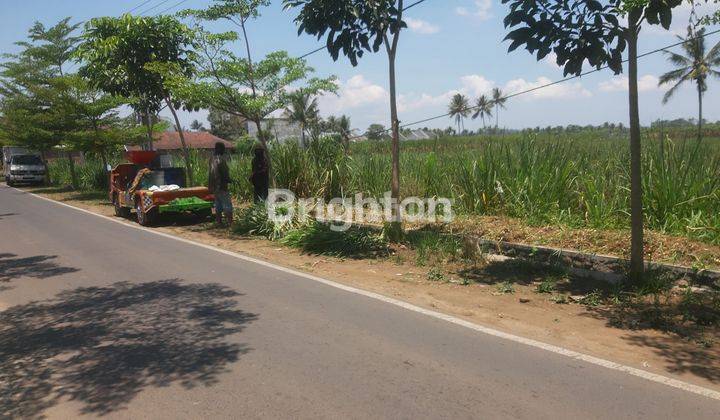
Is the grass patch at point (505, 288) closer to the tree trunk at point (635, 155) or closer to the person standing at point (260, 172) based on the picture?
the tree trunk at point (635, 155)

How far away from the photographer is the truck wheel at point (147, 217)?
13.5 metres

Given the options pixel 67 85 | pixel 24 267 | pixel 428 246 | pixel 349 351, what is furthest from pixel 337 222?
pixel 67 85

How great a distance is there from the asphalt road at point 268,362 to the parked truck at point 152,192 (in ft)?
18.7

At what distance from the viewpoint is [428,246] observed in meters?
8.68

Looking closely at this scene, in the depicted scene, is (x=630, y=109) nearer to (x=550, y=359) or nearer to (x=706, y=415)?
(x=550, y=359)

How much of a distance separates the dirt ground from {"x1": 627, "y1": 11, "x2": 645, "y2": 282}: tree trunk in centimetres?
63

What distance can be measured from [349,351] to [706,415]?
8.64 feet

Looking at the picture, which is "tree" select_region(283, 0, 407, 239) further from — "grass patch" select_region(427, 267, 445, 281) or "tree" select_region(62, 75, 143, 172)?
"tree" select_region(62, 75, 143, 172)

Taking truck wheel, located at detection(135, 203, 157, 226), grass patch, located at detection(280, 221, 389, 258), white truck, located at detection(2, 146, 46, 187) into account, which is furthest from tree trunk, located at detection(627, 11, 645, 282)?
white truck, located at detection(2, 146, 46, 187)

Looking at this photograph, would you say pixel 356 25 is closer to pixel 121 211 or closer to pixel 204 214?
pixel 204 214

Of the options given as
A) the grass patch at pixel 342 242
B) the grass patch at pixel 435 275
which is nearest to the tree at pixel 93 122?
the grass patch at pixel 342 242

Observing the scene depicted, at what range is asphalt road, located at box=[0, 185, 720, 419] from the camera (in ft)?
12.3

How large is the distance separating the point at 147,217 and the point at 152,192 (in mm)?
749

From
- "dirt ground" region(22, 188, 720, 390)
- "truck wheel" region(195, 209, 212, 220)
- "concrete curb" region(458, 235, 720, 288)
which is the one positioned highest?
"truck wheel" region(195, 209, 212, 220)
